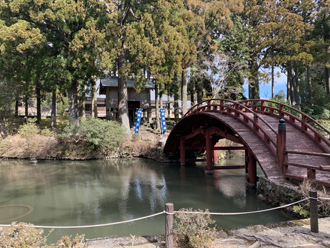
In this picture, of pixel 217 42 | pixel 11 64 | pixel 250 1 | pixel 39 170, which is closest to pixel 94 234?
pixel 39 170

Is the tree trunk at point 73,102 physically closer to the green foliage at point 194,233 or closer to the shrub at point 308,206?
the shrub at point 308,206

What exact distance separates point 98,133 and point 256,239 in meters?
16.9

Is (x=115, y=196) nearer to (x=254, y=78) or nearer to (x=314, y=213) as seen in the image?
(x=314, y=213)

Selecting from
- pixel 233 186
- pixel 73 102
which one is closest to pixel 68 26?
pixel 73 102

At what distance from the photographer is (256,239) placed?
14.9 ft

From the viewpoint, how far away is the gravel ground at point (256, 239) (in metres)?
4.34

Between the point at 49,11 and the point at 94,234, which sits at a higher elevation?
the point at 49,11

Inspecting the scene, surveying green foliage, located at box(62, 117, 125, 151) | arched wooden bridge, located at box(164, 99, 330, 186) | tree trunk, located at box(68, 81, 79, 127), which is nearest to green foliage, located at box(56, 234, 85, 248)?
arched wooden bridge, located at box(164, 99, 330, 186)

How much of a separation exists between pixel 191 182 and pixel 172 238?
9.16 metres

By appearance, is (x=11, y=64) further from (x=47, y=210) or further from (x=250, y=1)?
(x=250, y=1)

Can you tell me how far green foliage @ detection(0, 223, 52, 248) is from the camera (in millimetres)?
3645

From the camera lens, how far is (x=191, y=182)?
13141 millimetres

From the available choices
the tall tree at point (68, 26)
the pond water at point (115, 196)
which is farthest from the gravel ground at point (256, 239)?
the tall tree at point (68, 26)

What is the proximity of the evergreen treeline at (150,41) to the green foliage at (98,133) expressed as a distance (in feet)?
8.14
